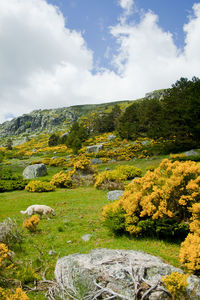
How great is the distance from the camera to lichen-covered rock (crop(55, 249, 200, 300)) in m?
3.98

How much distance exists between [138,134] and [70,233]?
56.3 meters

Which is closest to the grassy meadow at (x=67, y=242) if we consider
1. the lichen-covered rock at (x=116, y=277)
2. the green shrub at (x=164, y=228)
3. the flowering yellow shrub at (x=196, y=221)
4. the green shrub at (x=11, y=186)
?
the green shrub at (x=164, y=228)

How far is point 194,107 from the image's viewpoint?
2708cm

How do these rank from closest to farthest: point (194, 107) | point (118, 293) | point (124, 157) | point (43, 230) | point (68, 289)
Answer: point (118, 293)
point (68, 289)
point (43, 230)
point (194, 107)
point (124, 157)

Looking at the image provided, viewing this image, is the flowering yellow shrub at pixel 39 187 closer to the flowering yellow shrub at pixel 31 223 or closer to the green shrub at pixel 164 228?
the flowering yellow shrub at pixel 31 223

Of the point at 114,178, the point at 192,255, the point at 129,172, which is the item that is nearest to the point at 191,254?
the point at 192,255

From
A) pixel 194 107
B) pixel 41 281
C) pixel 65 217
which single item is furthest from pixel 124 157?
pixel 41 281

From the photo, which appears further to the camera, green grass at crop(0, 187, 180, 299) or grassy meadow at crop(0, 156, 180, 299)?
green grass at crop(0, 187, 180, 299)

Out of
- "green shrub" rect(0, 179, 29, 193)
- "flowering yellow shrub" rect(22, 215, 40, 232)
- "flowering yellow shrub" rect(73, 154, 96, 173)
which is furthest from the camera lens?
"flowering yellow shrub" rect(73, 154, 96, 173)

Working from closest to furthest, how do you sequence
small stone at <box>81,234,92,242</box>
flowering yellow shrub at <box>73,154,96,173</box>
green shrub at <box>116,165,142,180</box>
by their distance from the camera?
small stone at <box>81,234,92,242</box> → green shrub at <box>116,165,142,180</box> → flowering yellow shrub at <box>73,154,96,173</box>

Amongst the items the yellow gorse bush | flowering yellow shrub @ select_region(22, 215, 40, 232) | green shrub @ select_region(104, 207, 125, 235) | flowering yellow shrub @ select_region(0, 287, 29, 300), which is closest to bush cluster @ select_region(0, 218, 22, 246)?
flowering yellow shrub @ select_region(22, 215, 40, 232)

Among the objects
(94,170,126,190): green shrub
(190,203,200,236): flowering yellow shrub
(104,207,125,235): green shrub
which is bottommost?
(94,170,126,190): green shrub

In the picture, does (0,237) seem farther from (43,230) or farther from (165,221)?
(165,221)

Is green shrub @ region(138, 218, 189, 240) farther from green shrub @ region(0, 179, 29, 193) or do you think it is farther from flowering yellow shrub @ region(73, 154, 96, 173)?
green shrub @ region(0, 179, 29, 193)
